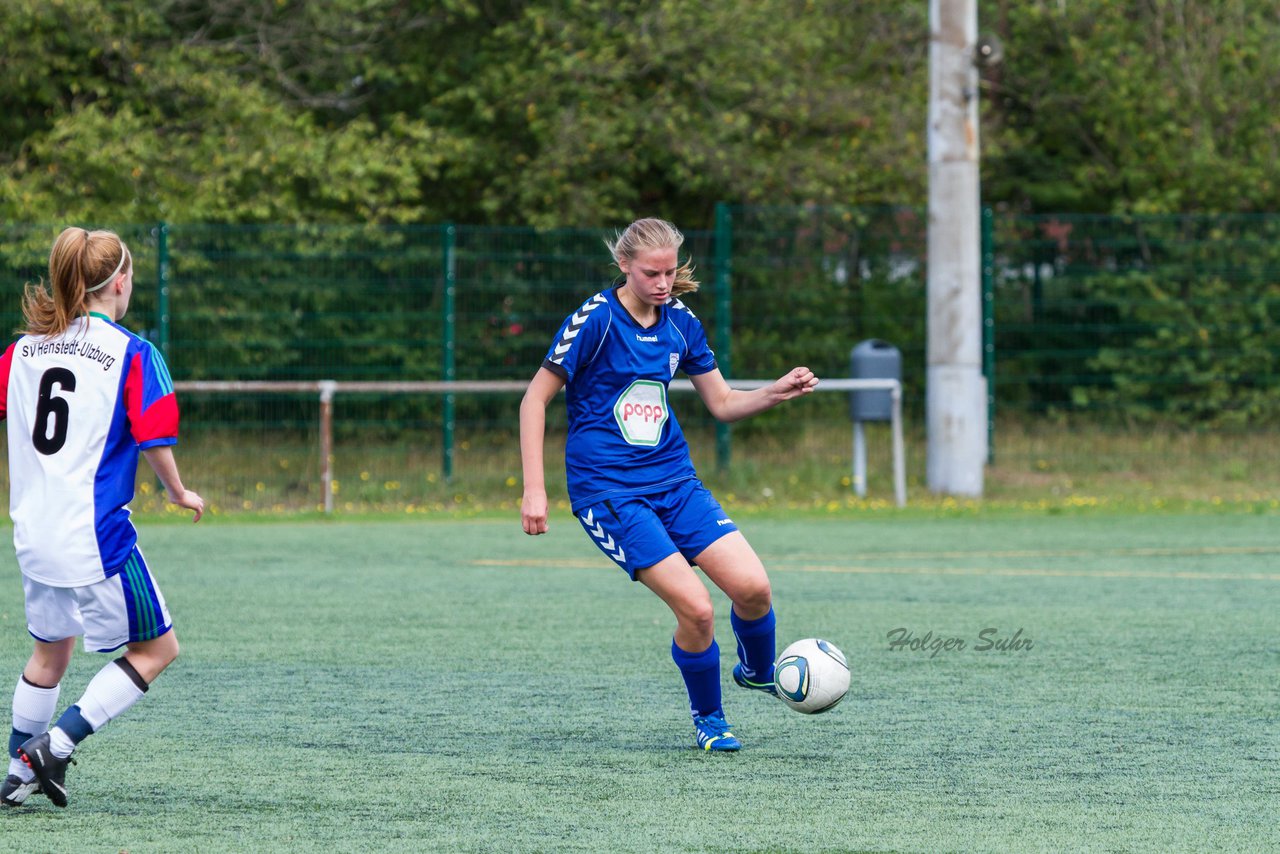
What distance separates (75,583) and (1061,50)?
21.0m

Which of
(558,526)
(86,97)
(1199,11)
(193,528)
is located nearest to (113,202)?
(86,97)

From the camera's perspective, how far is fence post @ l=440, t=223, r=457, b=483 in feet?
48.6

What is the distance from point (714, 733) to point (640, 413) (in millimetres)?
1028

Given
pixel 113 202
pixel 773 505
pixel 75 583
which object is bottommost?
→ pixel 773 505

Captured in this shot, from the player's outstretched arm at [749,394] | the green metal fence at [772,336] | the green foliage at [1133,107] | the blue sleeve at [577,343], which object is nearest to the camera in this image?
the player's outstretched arm at [749,394]

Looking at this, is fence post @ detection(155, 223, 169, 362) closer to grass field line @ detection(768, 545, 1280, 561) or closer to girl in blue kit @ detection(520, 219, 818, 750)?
grass field line @ detection(768, 545, 1280, 561)

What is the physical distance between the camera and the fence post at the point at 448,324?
14.8m

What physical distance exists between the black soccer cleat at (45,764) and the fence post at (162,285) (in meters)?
10.2

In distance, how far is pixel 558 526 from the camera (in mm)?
13133

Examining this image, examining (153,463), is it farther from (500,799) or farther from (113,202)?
(113,202)

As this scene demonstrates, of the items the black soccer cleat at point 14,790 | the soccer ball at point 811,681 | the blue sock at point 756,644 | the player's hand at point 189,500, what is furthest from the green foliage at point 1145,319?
the black soccer cleat at point 14,790

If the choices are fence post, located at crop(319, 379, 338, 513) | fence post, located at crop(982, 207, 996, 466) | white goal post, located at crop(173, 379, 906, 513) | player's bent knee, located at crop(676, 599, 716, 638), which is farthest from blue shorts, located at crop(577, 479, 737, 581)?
fence post, located at crop(982, 207, 996, 466)

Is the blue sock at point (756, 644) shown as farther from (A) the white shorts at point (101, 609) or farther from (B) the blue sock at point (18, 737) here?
(B) the blue sock at point (18, 737)

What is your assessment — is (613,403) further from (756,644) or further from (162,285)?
(162,285)
